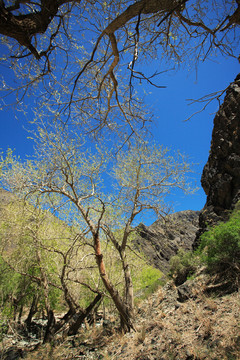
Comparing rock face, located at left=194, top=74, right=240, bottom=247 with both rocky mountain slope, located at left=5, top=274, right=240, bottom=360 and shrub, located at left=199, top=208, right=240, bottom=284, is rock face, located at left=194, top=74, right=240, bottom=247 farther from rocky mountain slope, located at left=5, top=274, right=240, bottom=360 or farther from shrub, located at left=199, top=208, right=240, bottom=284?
rocky mountain slope, located at left=5, top=274, right=240, bottom=360

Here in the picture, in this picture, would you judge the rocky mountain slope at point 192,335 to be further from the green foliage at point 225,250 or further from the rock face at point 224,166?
the rock face at point 224,166

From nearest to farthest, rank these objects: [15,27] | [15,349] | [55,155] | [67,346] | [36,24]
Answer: [15,27] < [36,24] < [55,155] < [67,346] < [15,349]

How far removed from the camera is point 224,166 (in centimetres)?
2069

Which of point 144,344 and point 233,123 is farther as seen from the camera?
point 233,123

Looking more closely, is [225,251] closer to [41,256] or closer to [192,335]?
[192,335]

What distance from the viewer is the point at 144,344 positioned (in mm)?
4922

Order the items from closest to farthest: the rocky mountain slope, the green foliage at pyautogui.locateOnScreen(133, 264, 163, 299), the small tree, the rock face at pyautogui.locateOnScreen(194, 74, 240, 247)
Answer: the rocky mountain slope, the small tree, the green foliage at pyautogui.locateOnScreen(133, 264, 163, 299), the rock face at pyautogui.locateOnScreen(194, 74, 240, 247)

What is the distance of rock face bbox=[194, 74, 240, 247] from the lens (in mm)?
19312

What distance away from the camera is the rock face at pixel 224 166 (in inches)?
760

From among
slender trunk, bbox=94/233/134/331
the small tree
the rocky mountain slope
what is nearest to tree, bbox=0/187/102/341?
slender trunk, bbox=94/233/134/331

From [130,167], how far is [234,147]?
1645cm

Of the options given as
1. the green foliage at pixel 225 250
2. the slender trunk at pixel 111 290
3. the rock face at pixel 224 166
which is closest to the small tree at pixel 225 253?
the green foliage at pixel 225 250

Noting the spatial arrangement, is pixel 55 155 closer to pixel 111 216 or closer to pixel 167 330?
pixel 111 216

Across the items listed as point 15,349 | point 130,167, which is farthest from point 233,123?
point 15,349
